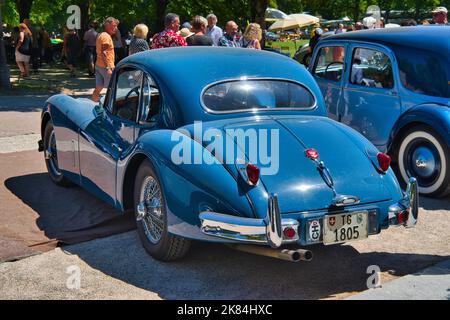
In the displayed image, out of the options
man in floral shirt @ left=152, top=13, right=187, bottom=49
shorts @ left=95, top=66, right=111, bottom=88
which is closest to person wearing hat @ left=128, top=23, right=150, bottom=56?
man in floral shirt @ left=152, top=13, right=187, bottom=49

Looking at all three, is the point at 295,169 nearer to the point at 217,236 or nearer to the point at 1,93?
the point at 217,236

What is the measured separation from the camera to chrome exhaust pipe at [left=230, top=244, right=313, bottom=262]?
14.1ft

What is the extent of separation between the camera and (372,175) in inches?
191

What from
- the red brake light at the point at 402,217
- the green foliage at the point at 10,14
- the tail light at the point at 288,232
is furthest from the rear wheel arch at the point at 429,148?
the green foliage at the point at 10,14

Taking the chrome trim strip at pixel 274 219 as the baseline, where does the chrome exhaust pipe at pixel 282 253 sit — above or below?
below

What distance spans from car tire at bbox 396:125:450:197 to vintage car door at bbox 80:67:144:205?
10.2 ft

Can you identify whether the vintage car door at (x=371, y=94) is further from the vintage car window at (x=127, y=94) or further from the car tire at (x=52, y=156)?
the car tire at (x=52, y=156)

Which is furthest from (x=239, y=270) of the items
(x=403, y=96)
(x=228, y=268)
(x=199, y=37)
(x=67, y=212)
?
(x=199, y=37)

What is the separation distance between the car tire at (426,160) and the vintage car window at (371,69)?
740 millimetres

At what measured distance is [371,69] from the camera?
800cm

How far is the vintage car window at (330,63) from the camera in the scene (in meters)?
8.60

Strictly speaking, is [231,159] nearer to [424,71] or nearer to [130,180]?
[130,180]

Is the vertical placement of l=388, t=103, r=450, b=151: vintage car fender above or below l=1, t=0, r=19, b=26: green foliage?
above

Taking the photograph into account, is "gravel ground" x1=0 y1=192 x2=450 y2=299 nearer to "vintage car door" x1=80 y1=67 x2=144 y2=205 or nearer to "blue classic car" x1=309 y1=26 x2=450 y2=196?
"vintage car door" x1=80 y1=67 x2=144 y2=205
